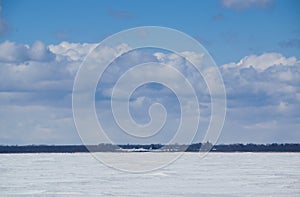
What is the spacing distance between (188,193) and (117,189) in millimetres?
2264

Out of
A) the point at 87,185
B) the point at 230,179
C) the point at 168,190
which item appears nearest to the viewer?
the point at 168,190

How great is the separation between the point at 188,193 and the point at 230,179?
4.84 meters

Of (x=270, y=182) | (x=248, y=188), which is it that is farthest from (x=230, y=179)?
(x=248, y=188)

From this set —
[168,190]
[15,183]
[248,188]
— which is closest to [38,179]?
[15,183]

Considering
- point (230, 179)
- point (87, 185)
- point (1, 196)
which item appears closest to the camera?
point (1, 196)

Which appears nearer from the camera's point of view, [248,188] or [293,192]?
[293,192]

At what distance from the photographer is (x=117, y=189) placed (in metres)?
15.5

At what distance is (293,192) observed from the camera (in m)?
14.4

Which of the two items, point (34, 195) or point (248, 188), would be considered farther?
point (248, 188)

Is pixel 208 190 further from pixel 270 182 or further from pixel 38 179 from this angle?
pixel 38 179

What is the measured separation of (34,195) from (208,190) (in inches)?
179

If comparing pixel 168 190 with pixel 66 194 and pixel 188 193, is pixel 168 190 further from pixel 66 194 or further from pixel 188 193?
pixel 66 194

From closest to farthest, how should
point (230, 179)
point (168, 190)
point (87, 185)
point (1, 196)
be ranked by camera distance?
point (1, 196), point (168, 190), point (87, 185), point (230, 179)

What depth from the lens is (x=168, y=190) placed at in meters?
14.9
